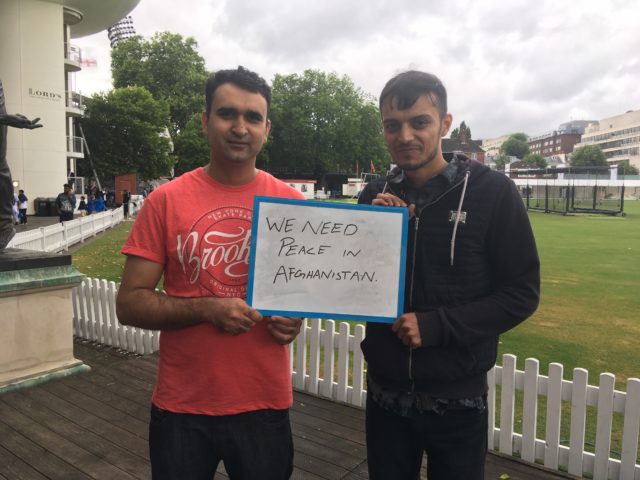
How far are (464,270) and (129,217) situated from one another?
31.2 meters

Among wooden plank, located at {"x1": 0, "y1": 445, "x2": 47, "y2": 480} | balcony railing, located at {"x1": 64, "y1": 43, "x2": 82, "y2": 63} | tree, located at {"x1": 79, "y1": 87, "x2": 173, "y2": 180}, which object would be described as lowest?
wooden plank, located at {"x1": 0, "y1": 445, "x2": 47, "y2": 480}

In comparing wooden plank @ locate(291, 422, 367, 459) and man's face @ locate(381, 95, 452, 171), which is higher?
man's face @ locate(381, 95, 452, 171)

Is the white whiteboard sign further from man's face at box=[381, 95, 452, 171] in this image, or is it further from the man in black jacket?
man's face at box=[381, 95, 452, 171]

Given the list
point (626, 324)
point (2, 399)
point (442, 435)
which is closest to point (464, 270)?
point (442, 435)

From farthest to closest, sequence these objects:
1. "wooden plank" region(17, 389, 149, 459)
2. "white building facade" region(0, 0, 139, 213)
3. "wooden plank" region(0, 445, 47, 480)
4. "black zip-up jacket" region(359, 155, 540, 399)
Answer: "white building facade" region(0, 0, 139, 213)
"wooden plank" region(17, 389, 149, 459)
"wooden plank" region(0, 445, 47, 480)
"black zip-up jacket" region(359, 155, 540, 399)

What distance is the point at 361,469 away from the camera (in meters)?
3.87

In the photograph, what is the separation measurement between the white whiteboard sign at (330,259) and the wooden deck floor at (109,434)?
229 cm

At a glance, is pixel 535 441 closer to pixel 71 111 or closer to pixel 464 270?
pixel 464 270

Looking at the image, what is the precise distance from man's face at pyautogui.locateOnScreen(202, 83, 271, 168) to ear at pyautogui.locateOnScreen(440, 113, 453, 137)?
0.75m

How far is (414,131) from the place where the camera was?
2.00 metres

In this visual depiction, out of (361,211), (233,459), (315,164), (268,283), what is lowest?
(233,459)

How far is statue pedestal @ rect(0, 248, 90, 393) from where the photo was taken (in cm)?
518

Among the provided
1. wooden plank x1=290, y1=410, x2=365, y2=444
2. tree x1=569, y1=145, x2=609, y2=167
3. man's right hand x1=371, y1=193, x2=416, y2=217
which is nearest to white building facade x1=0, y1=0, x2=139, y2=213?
wooden plank x1=290, y1=410, x2=365, y2=444

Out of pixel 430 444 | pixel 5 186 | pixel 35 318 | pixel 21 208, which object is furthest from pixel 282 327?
pixel 21 208
